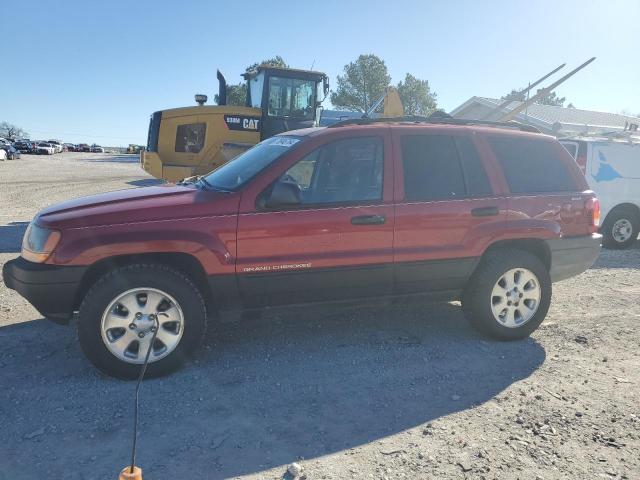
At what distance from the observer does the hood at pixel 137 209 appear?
3494 mm

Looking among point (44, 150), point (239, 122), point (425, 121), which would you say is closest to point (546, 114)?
point (239, 122)

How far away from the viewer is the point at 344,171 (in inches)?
164

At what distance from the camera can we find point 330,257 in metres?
3.88

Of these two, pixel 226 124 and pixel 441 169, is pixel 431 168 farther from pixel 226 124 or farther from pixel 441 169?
pixel 226 124

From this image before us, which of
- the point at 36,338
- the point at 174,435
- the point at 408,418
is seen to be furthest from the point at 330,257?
the point at 36,338

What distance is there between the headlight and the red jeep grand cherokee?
1 centimetres

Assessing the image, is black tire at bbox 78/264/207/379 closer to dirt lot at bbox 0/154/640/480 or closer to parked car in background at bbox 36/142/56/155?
dirt lot at bbox 0/154/640/480

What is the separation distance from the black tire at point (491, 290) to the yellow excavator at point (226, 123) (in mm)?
7144

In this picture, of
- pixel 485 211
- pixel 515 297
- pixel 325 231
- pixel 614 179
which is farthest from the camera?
pixel 614 179

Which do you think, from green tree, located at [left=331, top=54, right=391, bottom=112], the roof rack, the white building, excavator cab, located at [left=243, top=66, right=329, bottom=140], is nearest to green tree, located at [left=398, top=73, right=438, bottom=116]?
green tree, located at [left=331, top=54, right=391, bottom=112]

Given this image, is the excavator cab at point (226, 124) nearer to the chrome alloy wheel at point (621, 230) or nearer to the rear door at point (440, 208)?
the chrome alloy wheel at point (621, 230)

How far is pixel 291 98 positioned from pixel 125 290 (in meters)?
8.46

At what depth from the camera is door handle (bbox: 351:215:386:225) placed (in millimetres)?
3898

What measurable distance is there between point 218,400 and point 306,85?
8.98 m
